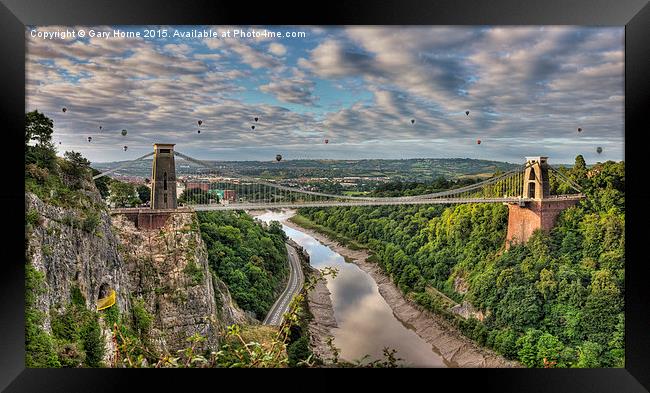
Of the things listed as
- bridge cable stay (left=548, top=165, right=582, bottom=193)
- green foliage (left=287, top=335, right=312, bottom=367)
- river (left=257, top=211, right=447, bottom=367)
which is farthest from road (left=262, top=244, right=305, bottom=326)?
bridge cable stay (left=548, top=165, right=582, bottom=193)

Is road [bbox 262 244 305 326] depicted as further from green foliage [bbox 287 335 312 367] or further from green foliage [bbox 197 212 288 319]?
green foliage [bbox 287 335 312 367]

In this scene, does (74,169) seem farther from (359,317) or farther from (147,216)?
(359,317)

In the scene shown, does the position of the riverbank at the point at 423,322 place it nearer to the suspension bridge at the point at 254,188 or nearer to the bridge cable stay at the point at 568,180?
the suspension bridge at the point at 254,188

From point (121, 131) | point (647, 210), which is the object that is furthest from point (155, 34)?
→ point (647, 210)
